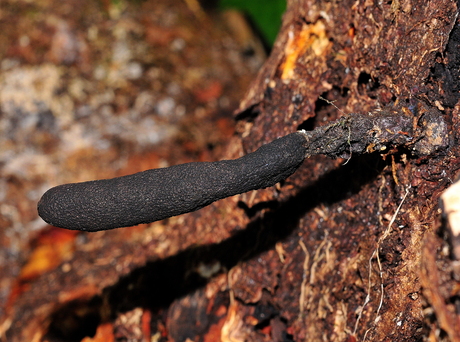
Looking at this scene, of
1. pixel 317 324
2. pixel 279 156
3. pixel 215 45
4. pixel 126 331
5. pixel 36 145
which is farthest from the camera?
pixel 215 45

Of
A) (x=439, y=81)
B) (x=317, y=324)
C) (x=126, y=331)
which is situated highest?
(x=439, y=81)

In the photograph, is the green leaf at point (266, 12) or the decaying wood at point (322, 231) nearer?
the decaying wood at point (322, 231)

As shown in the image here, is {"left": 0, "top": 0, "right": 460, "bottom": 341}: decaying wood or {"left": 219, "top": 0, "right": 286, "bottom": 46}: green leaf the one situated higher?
{"left": 219, "top": 0, "right": 286, "bottom": 46}: green leaf

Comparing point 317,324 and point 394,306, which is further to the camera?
point 317,324

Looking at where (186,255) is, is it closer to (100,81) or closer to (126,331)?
(126,331)

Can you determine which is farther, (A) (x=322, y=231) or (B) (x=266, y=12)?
(B) (x=266, y=12)

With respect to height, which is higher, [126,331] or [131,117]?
[131,117]

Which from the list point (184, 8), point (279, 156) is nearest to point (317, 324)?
point (279, 156)

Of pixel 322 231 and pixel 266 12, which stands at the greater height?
pixel 266 12

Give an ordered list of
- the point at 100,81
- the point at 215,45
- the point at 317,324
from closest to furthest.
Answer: the point at 317,324
the point at 100,81
the point at 215,45

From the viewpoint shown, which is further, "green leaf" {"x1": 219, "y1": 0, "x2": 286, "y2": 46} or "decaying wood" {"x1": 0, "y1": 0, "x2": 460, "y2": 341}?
"green leaf" {"x1": 219, "y1": 0, "x2": 286, "y2": 46}

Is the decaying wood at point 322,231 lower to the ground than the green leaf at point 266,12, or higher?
lower
